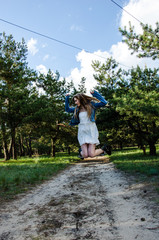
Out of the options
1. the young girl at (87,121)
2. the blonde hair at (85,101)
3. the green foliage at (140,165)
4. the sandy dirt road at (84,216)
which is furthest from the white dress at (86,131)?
the green foliage at (140,165)

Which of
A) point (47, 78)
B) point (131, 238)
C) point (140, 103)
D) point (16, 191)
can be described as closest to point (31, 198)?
point (16, 191)

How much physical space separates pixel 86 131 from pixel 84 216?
177 cm

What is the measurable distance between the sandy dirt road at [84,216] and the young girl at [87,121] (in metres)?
1.28

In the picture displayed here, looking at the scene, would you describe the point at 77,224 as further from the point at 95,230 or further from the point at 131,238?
the point at 131,238

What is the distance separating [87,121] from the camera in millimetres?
→ 4156

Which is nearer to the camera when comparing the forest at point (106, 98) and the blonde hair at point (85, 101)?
the blonde hair at point (85, 101)

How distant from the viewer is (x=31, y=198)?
5.45 metres

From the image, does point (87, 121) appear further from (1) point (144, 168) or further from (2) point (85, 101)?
(1) point (144, 168)

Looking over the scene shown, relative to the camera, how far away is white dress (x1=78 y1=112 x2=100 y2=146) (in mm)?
4055

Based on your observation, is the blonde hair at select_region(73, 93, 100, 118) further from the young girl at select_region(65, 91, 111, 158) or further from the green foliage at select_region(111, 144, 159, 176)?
the green foliage at select_region(111, 144, 159, 176)

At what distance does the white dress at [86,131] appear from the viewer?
406cm

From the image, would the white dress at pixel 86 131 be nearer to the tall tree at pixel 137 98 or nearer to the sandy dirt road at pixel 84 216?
the sandy dirt road at pixel 84 216

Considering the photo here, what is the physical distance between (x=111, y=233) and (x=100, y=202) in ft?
5.23

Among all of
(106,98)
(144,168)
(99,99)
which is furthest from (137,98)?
(99,99)
